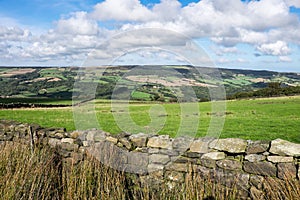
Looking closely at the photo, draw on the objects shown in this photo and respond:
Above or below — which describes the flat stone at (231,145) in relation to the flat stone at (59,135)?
above

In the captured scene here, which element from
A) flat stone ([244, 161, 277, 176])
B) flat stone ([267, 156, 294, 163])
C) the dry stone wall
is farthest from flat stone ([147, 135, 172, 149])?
flat stone ([267, 156, 294, 163])

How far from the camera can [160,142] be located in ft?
20.0

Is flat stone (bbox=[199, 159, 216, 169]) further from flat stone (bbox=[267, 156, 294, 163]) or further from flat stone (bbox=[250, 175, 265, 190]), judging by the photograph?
flat stone (bbox=[267, 156, 294, 163])

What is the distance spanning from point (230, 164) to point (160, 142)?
153cm

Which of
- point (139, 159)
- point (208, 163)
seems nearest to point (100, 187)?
point (139, 159)

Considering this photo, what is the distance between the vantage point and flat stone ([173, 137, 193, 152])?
5.79m

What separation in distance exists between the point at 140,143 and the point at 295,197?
126 inches

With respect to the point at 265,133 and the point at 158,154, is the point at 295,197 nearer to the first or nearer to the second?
the point at 158,154

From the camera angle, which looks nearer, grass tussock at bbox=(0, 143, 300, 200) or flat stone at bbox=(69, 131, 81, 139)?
grass tussock at bbox=(0, 143, 300, 200)

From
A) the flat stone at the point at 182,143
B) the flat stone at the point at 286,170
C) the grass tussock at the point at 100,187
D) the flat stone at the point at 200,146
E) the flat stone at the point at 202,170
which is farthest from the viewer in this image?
the flat stone at the point at 182,143

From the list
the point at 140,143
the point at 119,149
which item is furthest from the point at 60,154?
the point at 140,143

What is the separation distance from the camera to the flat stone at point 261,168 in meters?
4.73

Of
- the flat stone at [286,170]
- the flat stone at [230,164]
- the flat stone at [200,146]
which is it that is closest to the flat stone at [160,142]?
the flat stone at [200,146]

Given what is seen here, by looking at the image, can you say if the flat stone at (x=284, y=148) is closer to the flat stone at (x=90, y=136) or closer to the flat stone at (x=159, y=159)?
the flat stone at (x=159, y=159)
